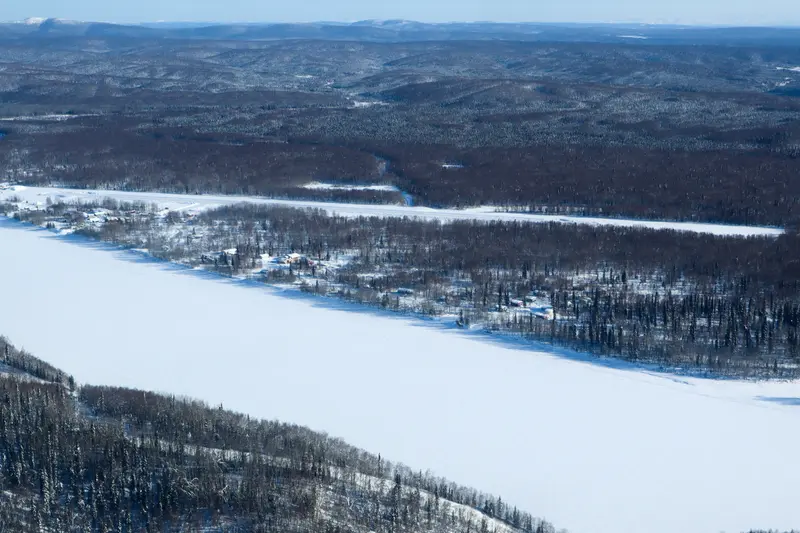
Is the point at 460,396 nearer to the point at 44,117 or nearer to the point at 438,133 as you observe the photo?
the point at 438,133

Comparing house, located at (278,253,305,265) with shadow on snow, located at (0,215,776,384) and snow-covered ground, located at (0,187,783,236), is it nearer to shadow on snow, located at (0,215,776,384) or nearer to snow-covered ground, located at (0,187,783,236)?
shadow on snow, located at (0,215,776,384)

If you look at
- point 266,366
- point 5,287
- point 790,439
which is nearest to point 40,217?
point 5,287

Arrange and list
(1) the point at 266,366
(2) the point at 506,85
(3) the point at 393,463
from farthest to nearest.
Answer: (2) the point at 506,85 < (1) the point at 266,366 < (3) the point at 393,463

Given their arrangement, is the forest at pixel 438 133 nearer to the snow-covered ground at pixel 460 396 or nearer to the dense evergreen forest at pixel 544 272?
the dense evergreen forest at pixel 544 272

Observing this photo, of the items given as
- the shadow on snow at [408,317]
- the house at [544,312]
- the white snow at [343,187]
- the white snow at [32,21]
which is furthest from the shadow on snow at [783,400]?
the white snow at [32,21]

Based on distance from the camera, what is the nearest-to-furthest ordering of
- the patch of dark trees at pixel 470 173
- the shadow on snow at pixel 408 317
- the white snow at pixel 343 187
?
1. the shadow on snow at pixel 408 317
2. the patch of dark trees at pixel 470 173
3. the white snow at pixel 343 187

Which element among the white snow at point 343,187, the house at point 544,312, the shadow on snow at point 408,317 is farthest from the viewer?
the white snow at point 343,187

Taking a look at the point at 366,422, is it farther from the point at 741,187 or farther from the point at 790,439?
the point at 741,187
